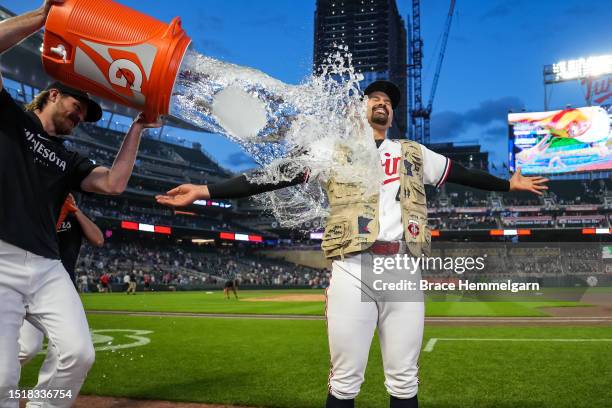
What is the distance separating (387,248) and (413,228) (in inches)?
9.8

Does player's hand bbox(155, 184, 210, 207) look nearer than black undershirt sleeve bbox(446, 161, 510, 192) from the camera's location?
Yes

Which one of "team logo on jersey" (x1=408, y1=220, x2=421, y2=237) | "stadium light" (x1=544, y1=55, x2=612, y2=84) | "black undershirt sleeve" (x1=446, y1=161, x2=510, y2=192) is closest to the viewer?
"team logo on jersey" (x1=408, y1=220, x2=421, y2=237)

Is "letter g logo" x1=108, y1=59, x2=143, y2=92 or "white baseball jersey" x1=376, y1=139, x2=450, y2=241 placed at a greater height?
"letter g logo" x1=108, y1=59, x2=143, y2=92

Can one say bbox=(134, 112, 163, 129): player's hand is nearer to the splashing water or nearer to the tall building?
the splashing water

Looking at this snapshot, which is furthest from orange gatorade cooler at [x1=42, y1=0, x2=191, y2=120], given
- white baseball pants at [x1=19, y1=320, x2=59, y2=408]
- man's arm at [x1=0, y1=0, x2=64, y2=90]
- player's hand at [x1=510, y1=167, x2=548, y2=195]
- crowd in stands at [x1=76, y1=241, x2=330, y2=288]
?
crowd in stands at [x1=76, y1=241, x2=330, y2=288]

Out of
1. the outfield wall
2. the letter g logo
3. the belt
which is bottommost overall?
the outfield wall

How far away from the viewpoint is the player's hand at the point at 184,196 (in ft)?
11.1

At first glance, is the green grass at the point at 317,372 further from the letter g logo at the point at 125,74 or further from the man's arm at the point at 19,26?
the man's arm at the point at 19,26

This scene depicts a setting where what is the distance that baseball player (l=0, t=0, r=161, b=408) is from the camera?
9.42ft

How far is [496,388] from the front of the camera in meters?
6.01

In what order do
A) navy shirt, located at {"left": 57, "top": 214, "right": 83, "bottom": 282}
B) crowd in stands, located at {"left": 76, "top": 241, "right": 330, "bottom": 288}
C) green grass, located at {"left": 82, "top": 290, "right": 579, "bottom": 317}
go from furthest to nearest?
crowd in stands, located at {"left": 76, "top": 241, "right": 330, "bottom": 288} < green grass, located at {"left": 82, "top": 290, "right": 579, "bottom": 317} < navy shirt, located at {"left": 57, "top": 214, "right": 83, "bottom": 282}

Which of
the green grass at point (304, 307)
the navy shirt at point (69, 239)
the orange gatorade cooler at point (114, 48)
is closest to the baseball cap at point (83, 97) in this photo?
the orange gatorade cooler at point (114, 48)

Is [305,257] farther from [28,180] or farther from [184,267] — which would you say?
[28,180]

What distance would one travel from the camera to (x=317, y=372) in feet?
23.7
